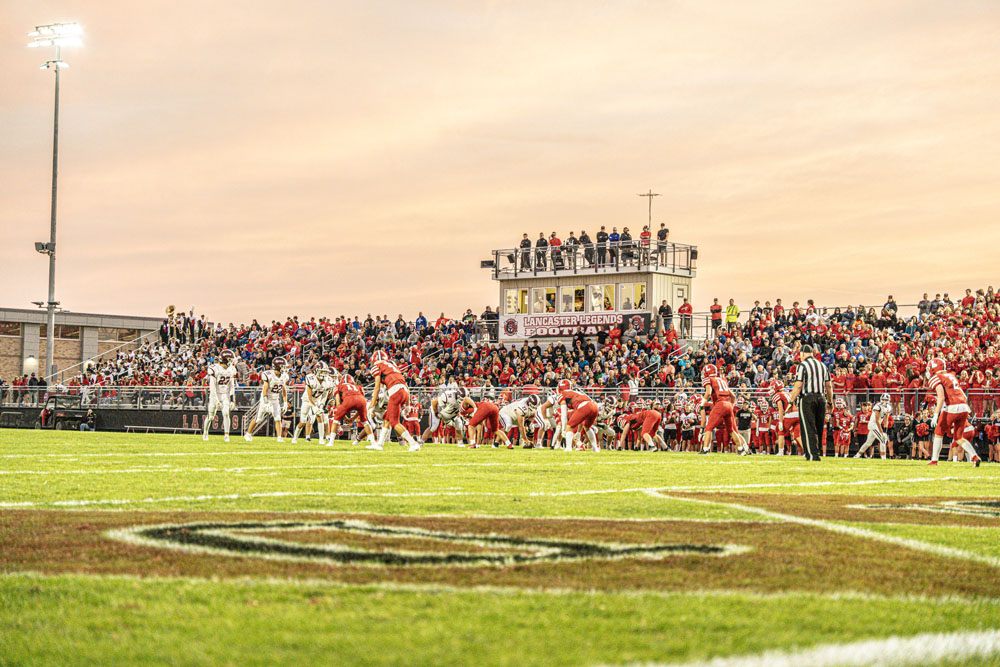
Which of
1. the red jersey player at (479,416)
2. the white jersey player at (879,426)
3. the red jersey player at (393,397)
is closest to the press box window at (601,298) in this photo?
the red jersey player at (479,416)

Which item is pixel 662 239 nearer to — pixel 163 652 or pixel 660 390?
pixel 660 390

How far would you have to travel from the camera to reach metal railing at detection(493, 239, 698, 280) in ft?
145

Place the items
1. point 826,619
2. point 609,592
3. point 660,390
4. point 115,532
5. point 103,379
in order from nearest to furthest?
point 826,619
point 609,592
point 115,532
point 660,390
point 103,379

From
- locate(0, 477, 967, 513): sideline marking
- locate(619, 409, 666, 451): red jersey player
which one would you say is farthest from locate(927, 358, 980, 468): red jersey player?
locate(0, 477, 967, 513): sideline marking

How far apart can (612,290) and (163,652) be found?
1649 inches

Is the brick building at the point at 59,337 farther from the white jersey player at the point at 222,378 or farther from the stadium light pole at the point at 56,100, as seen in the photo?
the white jersey player at the point at 222,378

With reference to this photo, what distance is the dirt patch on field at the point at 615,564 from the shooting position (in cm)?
500

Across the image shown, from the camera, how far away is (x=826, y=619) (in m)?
4.25

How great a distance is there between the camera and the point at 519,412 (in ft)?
88.4

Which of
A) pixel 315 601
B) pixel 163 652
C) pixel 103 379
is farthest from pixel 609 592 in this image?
pixel 103 379

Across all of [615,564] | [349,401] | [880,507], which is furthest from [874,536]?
[349,401]

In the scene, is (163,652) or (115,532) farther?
(115,532)

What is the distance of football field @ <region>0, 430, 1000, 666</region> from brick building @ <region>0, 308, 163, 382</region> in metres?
60.4

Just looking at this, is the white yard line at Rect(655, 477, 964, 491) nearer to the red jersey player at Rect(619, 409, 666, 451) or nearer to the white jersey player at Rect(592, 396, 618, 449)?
the red jersey player at Rect(619, 409, 666, 451)
